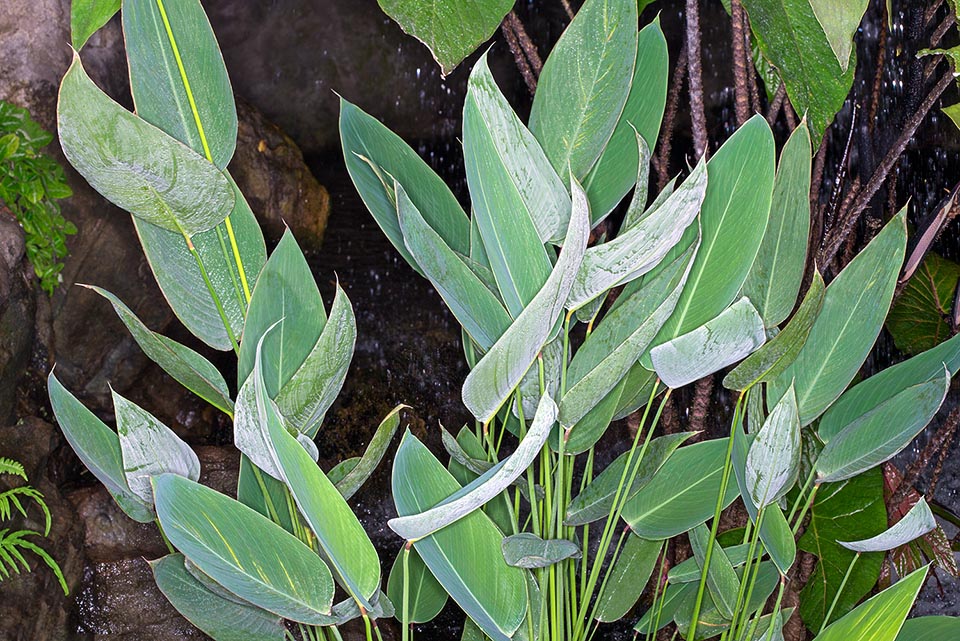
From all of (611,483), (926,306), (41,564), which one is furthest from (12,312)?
(926,306)

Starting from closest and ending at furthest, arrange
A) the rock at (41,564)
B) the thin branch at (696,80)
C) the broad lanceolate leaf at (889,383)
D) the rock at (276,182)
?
the broad lanceolate leaf at (889,383), the thin branch at (696,80), the rock at (41,564), the rock at (276,182)

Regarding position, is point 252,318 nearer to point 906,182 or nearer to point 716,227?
point 716,227

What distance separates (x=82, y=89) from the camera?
1.54ft

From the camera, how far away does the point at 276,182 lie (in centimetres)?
219

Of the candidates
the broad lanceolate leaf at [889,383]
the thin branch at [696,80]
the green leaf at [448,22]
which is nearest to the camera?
the green leaf at [448,22]

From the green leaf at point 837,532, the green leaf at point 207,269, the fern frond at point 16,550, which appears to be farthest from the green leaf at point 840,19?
the fern frond at point 16,550

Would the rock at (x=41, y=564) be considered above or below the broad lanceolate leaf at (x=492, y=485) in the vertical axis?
below

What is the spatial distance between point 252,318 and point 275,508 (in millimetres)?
169

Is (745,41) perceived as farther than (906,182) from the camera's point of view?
No

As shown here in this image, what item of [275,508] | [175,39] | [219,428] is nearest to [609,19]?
[175,39]

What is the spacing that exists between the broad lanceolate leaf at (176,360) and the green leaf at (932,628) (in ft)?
1.78

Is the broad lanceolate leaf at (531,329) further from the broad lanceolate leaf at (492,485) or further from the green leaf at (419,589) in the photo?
the green leaf at (419,589)

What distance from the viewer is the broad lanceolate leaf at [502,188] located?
49 centimetres

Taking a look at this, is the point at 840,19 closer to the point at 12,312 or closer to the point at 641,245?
the point at 641,245
